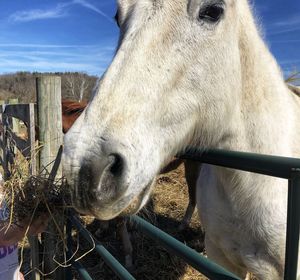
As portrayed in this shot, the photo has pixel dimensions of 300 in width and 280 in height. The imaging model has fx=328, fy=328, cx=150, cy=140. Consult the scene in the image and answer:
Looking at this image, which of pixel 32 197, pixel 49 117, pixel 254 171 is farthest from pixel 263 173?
pixel 49 117

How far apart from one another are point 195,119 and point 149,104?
0.31m

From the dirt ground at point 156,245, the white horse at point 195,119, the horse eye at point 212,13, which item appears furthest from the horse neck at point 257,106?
the dirt ground at point 156,245

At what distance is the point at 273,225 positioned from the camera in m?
1.83

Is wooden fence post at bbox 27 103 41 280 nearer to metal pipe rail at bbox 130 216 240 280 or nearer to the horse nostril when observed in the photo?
metal pipe rail at bbox 130 216 240 280

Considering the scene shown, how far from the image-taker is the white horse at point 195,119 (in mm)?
1252

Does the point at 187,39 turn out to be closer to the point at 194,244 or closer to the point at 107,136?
the point at 107,136

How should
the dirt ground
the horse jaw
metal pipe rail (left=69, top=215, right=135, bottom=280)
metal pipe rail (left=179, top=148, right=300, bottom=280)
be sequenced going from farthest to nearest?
1. the dirt ground
2. metal pipe rail (left=69, top=215, right=135, bottom=280)
3. the horse jaw
4. metal pipe rail (left=179, top=148, right=300, bottom=280)

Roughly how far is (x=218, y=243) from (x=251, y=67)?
117cm

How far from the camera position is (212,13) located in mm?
1548

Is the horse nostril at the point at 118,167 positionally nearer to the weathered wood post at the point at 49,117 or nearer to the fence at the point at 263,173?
the fence at the point at 263,173

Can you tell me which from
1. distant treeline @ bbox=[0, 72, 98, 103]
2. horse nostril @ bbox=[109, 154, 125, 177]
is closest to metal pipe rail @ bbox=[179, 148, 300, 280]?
horse nostril @ bbox=[109, 154, 125, 177]

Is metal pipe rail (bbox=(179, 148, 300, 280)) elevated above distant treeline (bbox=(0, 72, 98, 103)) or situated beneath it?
situated beneath

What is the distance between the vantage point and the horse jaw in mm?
1229

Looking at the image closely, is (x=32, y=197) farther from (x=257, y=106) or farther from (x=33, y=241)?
(x=33, y=241)
